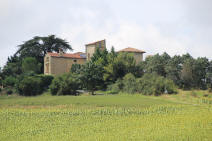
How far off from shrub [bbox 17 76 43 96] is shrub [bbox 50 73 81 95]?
3.39 meters

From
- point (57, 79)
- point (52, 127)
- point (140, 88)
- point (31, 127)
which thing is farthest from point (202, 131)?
point (57, 79)

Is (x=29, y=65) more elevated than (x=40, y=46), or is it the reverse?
(x=40, y=46)

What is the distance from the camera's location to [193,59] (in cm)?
3631

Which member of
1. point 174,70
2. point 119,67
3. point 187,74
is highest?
point 119,67

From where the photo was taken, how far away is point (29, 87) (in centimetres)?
3359

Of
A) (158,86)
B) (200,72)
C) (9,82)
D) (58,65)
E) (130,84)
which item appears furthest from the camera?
(58,65)

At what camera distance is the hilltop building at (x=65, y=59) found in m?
46.1

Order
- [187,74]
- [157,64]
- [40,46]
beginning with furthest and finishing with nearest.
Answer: [40,46]
[157,64]
[187,74]

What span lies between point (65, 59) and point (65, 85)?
16583 millimetres

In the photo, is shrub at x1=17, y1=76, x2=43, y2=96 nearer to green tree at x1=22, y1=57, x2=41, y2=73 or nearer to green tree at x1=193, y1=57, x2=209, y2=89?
green tree at x1=22, y1=57, x2=41, y2=73

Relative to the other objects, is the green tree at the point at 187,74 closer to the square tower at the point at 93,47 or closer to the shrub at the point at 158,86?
the shrub at the point at 158,86

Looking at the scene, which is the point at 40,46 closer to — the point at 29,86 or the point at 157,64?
the point at 29,86

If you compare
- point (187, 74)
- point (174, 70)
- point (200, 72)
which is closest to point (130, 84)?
point (174, 70)

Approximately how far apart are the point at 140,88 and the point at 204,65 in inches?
447
